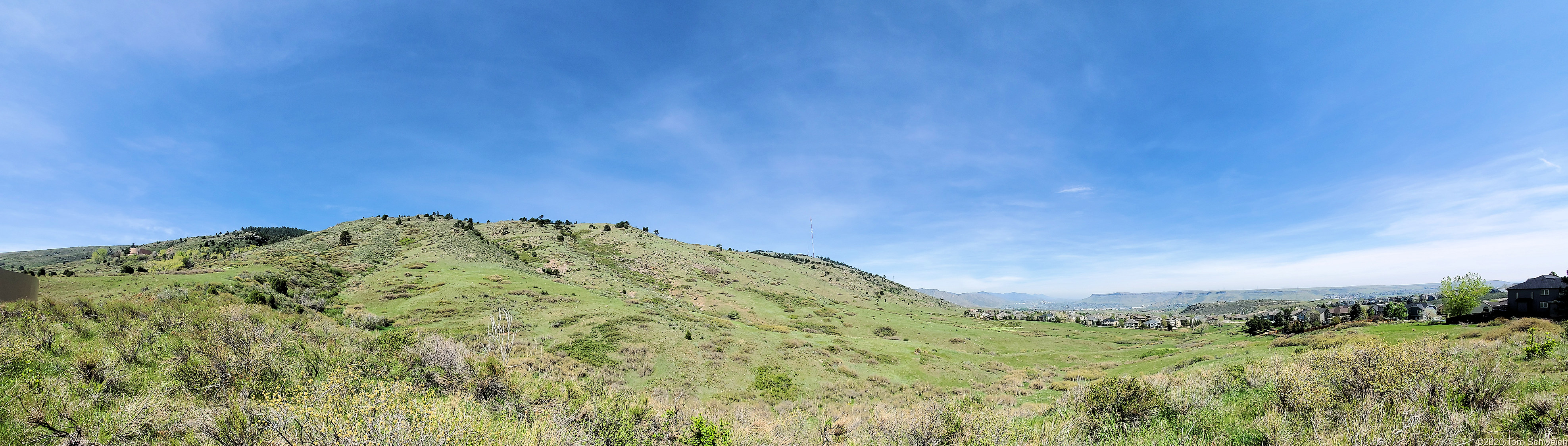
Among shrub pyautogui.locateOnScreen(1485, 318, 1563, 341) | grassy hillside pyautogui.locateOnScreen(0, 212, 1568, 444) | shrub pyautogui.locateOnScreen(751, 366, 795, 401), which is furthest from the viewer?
shrub pyautogui.locateOnScreen(751, 366, 795, 401)

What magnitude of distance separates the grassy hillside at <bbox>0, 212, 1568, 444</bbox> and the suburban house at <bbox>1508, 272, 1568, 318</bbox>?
58.2 feet

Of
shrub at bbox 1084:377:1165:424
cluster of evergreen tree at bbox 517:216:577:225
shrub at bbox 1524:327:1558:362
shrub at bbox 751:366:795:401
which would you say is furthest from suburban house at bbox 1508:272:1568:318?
cluster of evergreen tree at bbox 517:216:577:225

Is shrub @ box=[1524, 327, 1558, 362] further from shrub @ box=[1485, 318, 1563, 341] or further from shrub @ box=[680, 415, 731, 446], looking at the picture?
shrub @ box=[680, 415, 731, 446]

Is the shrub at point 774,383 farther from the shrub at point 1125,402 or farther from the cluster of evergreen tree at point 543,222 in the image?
the cluster of evergreen tree at point 543,222

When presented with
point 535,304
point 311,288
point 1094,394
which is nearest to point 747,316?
point 535,304

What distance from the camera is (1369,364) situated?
9391 mm

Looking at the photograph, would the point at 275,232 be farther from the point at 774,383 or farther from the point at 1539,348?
the point at 1539,348

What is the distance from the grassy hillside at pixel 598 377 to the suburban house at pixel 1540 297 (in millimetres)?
17737

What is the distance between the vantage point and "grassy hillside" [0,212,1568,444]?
6715 mm

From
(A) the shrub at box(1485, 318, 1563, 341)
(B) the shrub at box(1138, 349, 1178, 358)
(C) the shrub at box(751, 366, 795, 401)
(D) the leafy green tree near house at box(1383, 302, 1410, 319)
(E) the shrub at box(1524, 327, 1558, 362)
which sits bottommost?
(B) the shrub at box(1138, 349, 1178, 358)

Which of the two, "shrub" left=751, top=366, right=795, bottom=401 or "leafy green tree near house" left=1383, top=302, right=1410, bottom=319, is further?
"leafy green tree near house" left=1383, top=302, right=1410, bottom=319

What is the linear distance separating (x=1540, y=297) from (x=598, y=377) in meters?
95.6

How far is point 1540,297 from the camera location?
49.1 meters

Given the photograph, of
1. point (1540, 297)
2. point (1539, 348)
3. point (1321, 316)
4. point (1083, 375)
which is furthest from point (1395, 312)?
point (1539, 348)
